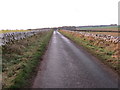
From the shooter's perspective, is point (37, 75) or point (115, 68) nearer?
point (37, 75)

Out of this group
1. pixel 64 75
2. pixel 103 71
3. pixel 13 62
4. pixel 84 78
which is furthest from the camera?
pixel 13 62

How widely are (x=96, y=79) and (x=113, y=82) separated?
28.9 inches

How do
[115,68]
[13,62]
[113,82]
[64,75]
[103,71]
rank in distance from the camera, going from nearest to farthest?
[113,82], [64,75], [103,71], [115,68], [13,62]

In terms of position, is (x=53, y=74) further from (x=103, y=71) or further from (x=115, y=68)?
(x=115, y=68)

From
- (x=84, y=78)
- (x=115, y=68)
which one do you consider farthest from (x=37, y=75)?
(x=115, y=68)

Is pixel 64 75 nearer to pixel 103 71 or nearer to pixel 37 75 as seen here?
pixel 37 75

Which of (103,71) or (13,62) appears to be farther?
(13,62)

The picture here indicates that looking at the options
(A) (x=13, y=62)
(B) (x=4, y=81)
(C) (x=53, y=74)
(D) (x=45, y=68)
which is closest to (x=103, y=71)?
(C) (x=53, y=74)

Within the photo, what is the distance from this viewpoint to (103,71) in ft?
29.3

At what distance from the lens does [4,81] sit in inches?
306

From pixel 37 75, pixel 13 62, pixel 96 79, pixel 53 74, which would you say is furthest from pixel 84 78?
pixel 13 62

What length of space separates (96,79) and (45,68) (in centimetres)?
330

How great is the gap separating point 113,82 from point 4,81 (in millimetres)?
4630

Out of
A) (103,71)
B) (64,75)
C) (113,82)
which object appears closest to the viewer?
(113,82)
